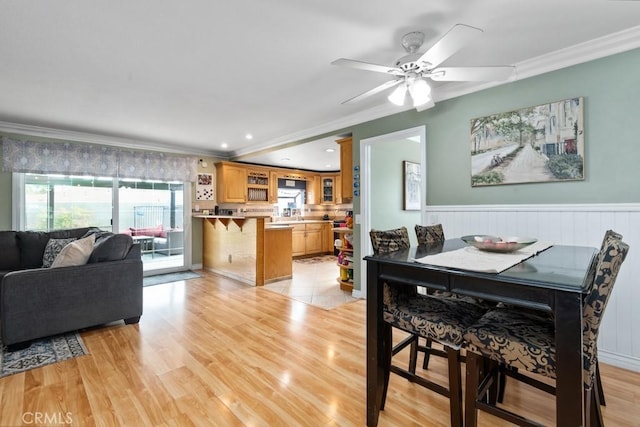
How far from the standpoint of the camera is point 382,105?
3.49m

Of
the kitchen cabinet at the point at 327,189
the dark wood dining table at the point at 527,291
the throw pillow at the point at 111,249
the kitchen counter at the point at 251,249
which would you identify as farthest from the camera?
the kitchen cabinet at the point at 327,189

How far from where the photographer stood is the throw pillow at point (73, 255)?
2.70m

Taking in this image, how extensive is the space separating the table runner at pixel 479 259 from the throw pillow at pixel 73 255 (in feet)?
9.81

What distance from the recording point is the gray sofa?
7.86ft

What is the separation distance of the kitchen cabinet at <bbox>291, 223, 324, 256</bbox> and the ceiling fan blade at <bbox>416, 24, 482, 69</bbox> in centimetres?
540

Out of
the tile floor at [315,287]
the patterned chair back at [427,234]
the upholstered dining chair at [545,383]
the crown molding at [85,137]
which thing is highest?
the crown molding at [85,137]

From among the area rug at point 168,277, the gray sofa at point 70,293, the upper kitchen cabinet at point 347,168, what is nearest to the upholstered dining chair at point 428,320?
the upper kitchen cabinet at point 347,168

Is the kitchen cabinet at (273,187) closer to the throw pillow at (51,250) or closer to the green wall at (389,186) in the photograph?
the green wall at (389,186)

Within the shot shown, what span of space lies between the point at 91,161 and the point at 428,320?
5274 millimetres

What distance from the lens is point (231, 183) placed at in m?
6.02

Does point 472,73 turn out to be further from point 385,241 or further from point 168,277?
point 168,277

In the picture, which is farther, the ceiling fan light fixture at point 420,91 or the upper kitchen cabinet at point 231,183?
the upper kitchen cabinet at point 231,183

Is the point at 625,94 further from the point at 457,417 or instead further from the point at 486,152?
the point at 457,417

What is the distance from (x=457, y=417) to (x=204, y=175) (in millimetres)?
5653
